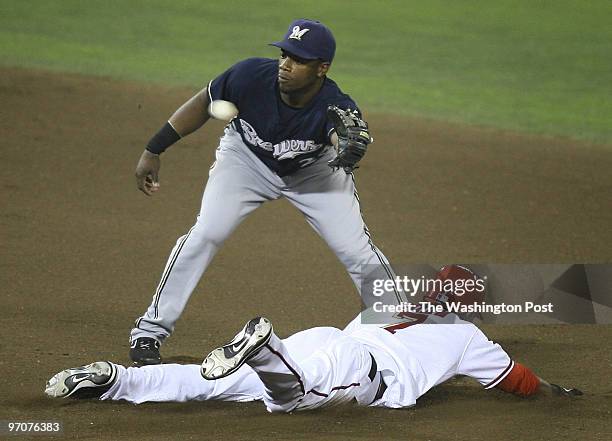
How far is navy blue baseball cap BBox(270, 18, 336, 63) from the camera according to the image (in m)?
5.20

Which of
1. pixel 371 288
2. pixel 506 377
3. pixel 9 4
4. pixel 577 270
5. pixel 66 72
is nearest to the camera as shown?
pixel 506 377

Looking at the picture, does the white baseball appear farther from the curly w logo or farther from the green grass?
the green grass

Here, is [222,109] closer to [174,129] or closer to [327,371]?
[174,129]

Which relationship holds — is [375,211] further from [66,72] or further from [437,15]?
[437,15]

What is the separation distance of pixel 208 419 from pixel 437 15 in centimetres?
1247

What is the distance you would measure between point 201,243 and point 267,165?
533 millimetres

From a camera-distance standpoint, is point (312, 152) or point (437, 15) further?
point (437, 15)

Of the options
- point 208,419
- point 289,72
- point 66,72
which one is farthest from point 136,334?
point 66,72

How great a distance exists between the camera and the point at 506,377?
15.9 feet

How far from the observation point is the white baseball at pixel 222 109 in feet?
17.6

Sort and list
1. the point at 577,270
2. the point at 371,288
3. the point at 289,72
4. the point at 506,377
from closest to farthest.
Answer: the point at 506,377
the point at 289,72
the point at 371,288
the point at 577,270

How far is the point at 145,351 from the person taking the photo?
5426mm

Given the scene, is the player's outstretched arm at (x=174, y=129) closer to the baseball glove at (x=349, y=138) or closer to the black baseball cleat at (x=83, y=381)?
the baseball glove at (x=349, y=138)

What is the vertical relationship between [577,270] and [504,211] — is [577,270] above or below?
below
